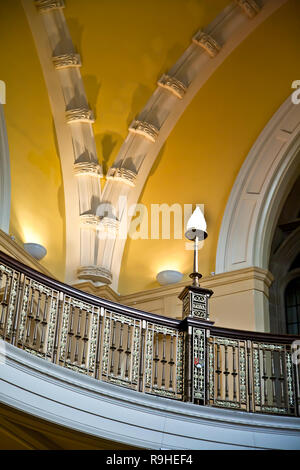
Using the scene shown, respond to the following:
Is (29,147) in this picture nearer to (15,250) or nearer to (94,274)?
(15,250)

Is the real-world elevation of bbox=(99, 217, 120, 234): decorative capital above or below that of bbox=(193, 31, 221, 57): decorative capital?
below

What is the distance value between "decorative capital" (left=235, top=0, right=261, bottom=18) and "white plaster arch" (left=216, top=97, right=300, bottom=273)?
1398mm

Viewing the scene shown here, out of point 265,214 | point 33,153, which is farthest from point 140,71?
point 265,214

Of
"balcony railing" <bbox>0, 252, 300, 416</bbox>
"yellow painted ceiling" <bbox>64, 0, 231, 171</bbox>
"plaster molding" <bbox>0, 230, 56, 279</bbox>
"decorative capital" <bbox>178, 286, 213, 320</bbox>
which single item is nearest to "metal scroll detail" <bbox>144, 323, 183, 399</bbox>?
"balcony railing" <bbox>0, 252, 300, 416</bbox>

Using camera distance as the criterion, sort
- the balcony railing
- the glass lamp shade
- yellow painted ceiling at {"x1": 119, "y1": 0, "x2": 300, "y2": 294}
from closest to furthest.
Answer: the balcony railing
the glass lamp shade
yellow painted ceiling at {"x1": 119, "y1": 0, "x2": 300, "y2": 294}

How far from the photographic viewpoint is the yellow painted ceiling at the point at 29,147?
10.1 metres

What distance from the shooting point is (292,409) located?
770 cm

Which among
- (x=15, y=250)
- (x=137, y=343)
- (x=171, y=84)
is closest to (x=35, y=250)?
(x=15, y=250)

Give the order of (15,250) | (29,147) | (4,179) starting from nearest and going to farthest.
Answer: (15,250), (4,179), (29,147)

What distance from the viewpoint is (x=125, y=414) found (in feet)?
22.6

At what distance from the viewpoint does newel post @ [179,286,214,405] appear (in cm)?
742

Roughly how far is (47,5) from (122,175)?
107 inches

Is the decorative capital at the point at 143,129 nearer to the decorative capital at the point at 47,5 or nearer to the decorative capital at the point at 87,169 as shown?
the decorative capital at the point at 87,169

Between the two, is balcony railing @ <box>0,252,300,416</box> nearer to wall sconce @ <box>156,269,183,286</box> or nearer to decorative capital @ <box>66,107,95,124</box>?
wall sconce @ <box>156,269,183,286</box>
